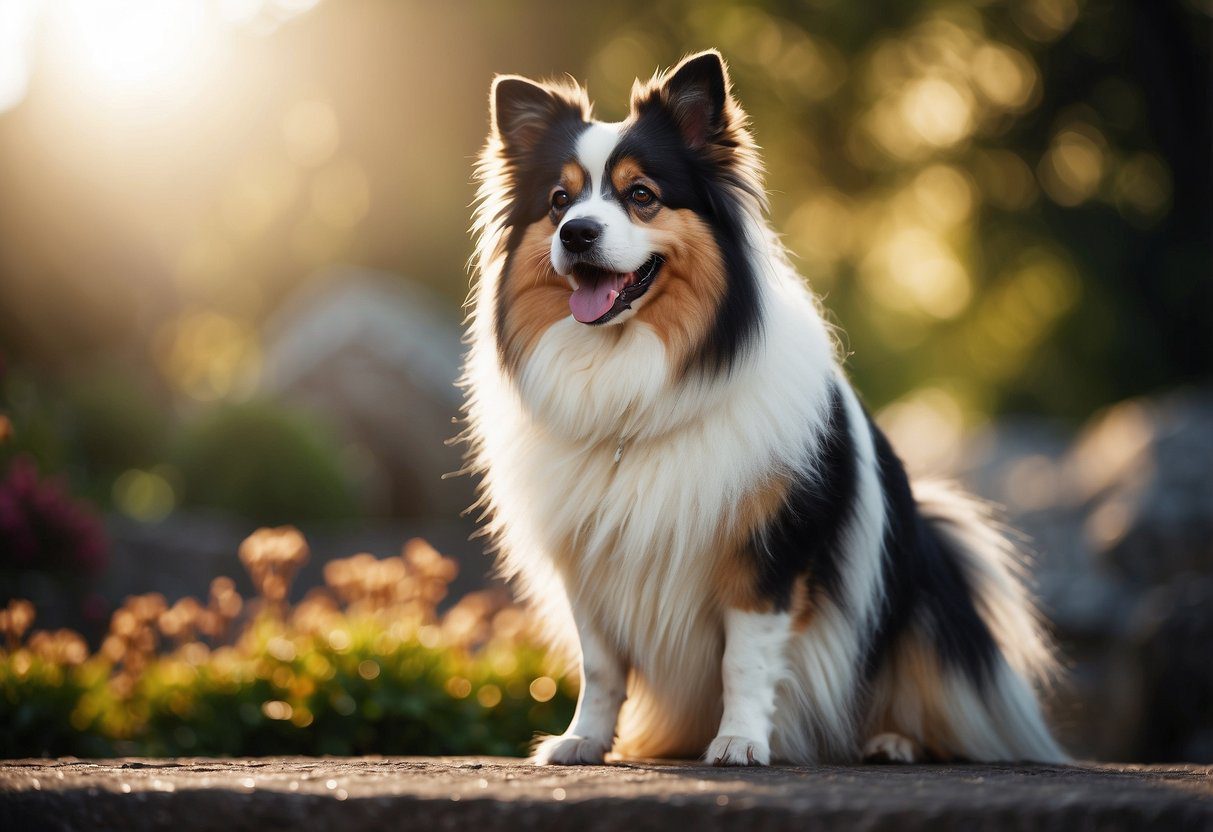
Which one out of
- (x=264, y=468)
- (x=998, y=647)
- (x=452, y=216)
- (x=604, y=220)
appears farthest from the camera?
(x=452, y=216)

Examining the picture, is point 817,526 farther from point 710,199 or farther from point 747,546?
point 710,199

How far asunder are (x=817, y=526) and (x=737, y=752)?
0.71m

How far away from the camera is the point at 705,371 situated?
3668mm

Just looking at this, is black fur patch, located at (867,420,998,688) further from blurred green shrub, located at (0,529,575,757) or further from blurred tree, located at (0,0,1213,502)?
blurred tree, located at (0,0,1213,502)

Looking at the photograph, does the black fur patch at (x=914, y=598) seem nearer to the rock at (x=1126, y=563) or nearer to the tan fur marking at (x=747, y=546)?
the tan fur marking at (x=747, y=546)

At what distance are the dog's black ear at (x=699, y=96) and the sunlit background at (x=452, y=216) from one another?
8270mm

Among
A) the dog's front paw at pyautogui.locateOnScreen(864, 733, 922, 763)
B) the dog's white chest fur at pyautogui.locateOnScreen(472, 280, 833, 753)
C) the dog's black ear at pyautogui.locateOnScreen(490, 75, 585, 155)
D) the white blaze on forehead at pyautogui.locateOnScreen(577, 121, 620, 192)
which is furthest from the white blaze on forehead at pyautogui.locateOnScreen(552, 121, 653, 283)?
the dog's front paw at pyautogui.locateOnScreen(864, 733, 922, 763)

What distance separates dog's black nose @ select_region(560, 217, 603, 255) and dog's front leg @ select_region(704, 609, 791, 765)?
3.87 feet

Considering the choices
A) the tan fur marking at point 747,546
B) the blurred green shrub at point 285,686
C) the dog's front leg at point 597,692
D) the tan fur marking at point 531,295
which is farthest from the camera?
the blurred green shrub at point 285,686

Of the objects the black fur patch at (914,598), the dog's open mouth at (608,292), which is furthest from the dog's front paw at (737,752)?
the dog's open mouth at (608,292)

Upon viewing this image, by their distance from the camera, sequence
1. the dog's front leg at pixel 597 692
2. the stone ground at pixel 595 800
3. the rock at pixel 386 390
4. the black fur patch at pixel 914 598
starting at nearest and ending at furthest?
1. the stone ground at pixel 595 800
2. the dog's front leg at pixel 597 692
3. the black fur patch at pixel 914 598
4. the rock at pixel 386 390

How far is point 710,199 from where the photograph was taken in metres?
3.83

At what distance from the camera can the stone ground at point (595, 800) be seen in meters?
2.49

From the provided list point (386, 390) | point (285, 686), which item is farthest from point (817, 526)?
point (386, 390)
